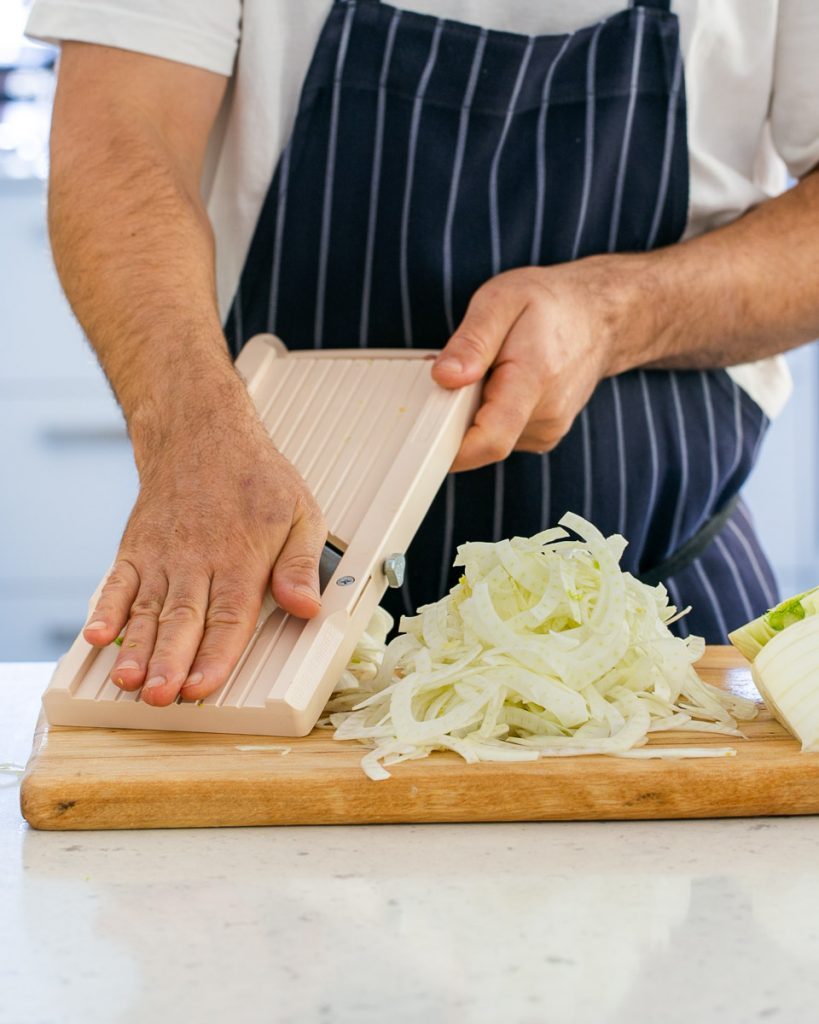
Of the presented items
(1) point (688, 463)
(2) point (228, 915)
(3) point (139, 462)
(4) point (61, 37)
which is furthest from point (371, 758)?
(4) point (61, 37)

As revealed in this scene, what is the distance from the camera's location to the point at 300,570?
3.62 feet

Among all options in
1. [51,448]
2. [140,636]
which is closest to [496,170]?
[140,636]

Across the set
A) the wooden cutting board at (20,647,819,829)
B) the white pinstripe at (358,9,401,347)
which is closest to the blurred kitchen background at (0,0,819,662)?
the white pinstripe at (358,9,401,347)

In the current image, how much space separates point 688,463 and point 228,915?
36.4 inches

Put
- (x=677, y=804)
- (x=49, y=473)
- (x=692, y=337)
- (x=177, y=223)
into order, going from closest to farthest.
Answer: (x=677, y=804) < (x=177, y=223) < (x=692, y=337) < (x=49, y=473)

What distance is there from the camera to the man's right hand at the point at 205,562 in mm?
1054

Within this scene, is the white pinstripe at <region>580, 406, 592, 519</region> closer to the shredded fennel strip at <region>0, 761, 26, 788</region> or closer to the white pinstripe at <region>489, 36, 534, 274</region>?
the white pinstripe at <region>489, 36, 534, 274</region>

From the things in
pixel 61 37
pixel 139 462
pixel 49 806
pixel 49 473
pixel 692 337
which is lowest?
pixel 49 473

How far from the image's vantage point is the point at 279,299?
1560 millimetres

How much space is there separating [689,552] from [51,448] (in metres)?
2.11

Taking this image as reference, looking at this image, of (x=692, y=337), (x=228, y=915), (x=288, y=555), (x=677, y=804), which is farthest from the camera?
(x=692, y=337)

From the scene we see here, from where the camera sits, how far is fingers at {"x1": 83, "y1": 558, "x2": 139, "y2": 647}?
1.09 metres

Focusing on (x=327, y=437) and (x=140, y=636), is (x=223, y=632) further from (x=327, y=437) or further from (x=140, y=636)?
(x=327, y=437)

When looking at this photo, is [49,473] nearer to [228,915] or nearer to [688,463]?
[688,463]
